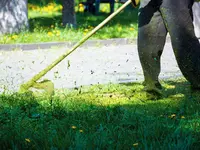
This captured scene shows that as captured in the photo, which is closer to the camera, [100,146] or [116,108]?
[100,146]

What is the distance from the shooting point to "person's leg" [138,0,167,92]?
20.2 ft

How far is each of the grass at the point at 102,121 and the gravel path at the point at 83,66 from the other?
1.23 m

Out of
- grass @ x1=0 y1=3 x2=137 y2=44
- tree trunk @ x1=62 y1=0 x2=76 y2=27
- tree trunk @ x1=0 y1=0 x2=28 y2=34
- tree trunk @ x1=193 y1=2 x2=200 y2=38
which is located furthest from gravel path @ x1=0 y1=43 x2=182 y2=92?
tree trunk @ x1=62 y1=0 x2=76 y2=27

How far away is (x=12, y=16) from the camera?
1325 centimetres

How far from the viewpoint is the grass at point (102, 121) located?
4250 mm

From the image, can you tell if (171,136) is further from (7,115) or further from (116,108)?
(7,115)

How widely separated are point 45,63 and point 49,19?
24.5 feet

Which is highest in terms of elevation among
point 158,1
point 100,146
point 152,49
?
point 158,1

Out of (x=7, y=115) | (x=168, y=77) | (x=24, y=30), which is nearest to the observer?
(x=7, y=115)

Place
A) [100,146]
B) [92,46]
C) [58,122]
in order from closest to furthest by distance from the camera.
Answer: [100,146] < [58,122] < [92,46]

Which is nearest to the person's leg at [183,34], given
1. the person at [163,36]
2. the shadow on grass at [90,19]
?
the person at [163,36]

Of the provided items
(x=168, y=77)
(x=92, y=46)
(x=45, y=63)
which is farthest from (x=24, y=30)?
(x=168, y=77)

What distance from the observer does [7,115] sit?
5.30 meters

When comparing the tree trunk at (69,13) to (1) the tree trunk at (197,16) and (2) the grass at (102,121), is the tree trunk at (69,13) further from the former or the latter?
(2) the grass at (102,121)
